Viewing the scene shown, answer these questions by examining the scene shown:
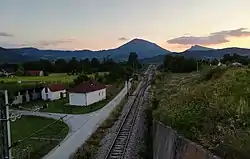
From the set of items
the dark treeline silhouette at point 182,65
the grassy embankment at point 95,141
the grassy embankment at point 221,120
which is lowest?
the grassy embankment at point 95,141

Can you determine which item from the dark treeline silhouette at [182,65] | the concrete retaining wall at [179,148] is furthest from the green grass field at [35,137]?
the dark treeline silhouette at [182,65]

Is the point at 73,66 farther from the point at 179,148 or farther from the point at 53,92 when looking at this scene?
the point at 179,148

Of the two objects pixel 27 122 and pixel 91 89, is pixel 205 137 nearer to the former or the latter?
pixel 27 122

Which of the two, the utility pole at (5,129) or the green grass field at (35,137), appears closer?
the utility pole at (5,129)

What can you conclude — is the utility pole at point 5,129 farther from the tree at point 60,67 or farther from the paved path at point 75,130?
the tree at point 60,67

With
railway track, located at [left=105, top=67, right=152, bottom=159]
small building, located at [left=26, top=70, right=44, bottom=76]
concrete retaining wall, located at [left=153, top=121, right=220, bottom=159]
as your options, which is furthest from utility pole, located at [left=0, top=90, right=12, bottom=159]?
small building, located at [left=26, top=70, right=44, bottom=76]

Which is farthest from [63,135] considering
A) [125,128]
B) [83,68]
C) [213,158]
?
[83,68]
